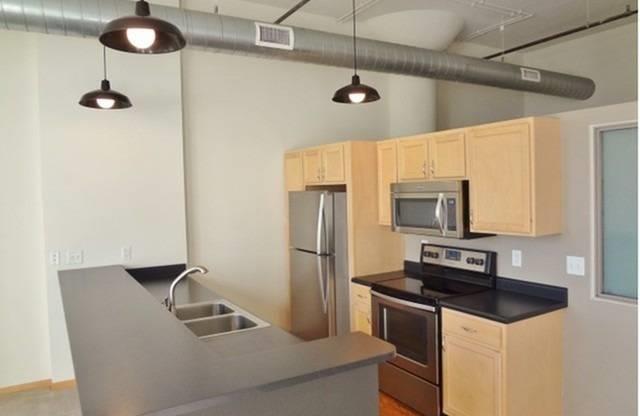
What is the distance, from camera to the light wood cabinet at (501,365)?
2818 mm

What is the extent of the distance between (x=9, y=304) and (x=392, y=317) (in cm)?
304

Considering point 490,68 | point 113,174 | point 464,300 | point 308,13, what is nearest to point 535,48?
point 490,68

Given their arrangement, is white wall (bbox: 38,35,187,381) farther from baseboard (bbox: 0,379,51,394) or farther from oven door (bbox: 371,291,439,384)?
oven door (bbox: 371,291,439,384)

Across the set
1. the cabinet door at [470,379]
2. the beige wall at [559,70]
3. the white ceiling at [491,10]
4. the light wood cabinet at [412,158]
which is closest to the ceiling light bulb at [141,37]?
the light wood cabinet at [412,158]

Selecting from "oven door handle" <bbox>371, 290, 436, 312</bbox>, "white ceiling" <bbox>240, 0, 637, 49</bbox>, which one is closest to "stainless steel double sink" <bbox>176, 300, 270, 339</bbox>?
"oven door handle" <bbox>371, 290, 436, 312</bbox>

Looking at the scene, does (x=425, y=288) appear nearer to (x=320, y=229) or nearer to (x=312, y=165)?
(x=320, y=229)

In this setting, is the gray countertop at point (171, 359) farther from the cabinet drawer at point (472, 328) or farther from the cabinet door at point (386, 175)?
the cabinet door at point (386, 175)

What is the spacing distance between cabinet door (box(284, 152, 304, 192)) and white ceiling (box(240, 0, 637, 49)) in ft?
4.78

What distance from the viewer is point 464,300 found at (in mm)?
3170

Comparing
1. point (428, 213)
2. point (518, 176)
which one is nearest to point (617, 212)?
point (518, 176)

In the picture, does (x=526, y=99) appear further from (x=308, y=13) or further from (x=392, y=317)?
(x=392, y=317)

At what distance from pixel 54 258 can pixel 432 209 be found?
9.71 feet

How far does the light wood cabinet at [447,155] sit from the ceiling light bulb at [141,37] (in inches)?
86.7

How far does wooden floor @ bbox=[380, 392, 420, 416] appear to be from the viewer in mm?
3365
